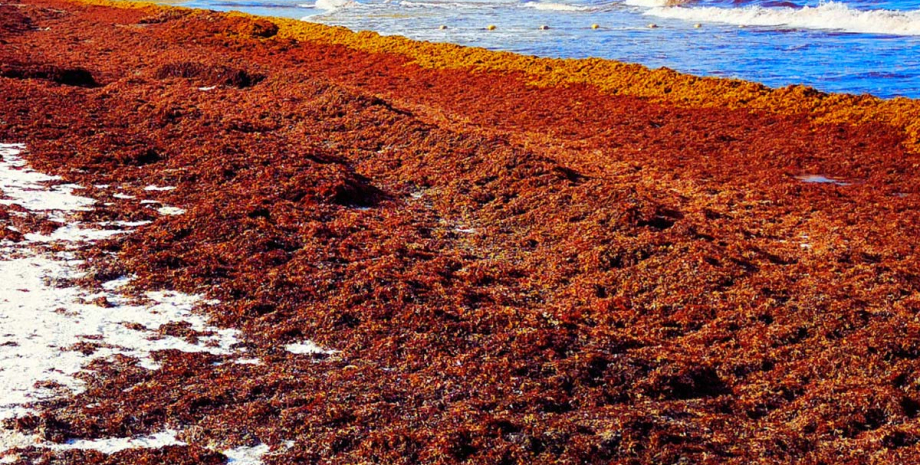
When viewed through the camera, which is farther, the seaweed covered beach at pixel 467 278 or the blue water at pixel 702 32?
the blue water at pixel 702 32

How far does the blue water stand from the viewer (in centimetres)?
1550

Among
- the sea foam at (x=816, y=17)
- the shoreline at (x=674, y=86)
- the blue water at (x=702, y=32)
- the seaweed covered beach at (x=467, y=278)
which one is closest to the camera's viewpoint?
the seaweed covered beach at (x=467, y=278)

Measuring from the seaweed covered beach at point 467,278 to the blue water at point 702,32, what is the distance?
4303 millimetres

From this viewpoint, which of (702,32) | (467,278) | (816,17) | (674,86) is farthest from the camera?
(816,17)

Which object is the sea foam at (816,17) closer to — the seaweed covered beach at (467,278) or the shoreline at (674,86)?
the shoreline at (674,86)

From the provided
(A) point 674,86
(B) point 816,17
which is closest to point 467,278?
(A) point 674,86

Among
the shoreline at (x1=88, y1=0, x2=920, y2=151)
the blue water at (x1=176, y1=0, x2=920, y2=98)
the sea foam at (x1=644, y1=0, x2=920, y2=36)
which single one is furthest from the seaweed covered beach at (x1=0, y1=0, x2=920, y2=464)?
the sea foam at (x1=644, y1=0, x2=920, y2=36)

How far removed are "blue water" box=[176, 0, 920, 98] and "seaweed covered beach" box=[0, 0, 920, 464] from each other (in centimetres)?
430

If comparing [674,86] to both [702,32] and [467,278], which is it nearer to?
[467,278]

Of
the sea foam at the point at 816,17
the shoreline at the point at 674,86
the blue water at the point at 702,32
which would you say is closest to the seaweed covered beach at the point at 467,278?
the shoreline at the point at 674,86

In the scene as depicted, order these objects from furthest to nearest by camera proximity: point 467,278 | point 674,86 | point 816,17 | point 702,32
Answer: point 816,17 < point 702,32 < point 674,86 < point 467,278

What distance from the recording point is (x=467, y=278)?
600cm

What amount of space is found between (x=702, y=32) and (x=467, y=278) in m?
19.5

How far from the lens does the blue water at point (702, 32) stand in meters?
15.5
